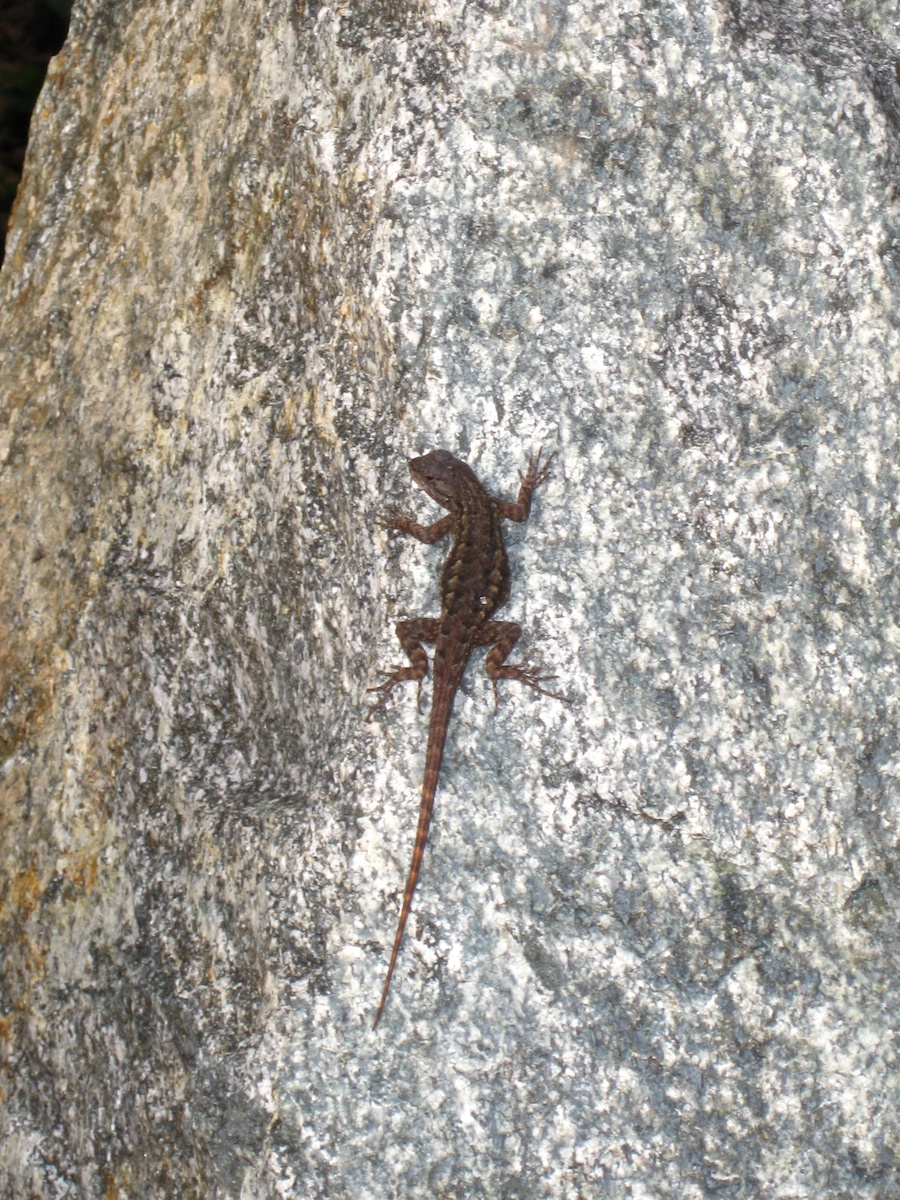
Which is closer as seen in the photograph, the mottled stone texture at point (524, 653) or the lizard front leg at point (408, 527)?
the mottled stone texture at point (524, 653)

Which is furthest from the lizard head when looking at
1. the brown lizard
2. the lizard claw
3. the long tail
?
the long tail

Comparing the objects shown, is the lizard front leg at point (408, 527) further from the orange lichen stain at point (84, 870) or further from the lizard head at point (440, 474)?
the orange lichen stain at point (84, 870)

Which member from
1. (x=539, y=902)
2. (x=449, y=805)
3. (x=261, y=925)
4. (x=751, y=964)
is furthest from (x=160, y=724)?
(x=751, y=964)

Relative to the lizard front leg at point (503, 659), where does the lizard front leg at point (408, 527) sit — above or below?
above

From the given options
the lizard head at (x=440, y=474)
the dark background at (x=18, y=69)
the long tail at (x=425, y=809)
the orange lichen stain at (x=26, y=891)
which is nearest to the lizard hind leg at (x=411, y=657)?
the long tail at (x=425, y=809)

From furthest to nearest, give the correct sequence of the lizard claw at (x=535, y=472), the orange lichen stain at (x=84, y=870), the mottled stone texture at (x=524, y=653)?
the orange lichen stain at (x=84, y=870) → the lizard claw at (x=535, y=472) → the mottled stone texture at (x=524, y=653)

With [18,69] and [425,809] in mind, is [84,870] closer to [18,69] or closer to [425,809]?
[425,809]

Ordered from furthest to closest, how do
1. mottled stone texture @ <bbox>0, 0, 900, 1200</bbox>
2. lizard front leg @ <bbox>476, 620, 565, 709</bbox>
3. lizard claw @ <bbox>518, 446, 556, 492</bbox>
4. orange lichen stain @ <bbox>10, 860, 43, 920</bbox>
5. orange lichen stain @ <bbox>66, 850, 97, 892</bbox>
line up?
orange lichen stain @ <bbox>10, 860, 43, 920</bbox>, orange lichen stain @ <bbox>66, 850, 97, 892</bbox>, lizard claw @ <bbox>518, 446, 556, 492</bbox>, lizard front leg @ <bbox>476, 620, 565, 709</bbox>, mottled stone texture @ <bbox>0, 0, 900, 1200</bbox>

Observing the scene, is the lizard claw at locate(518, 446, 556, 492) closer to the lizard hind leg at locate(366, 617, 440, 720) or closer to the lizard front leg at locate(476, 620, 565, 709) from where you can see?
the lizard front leg at locate(476, 620, 565, 709)
